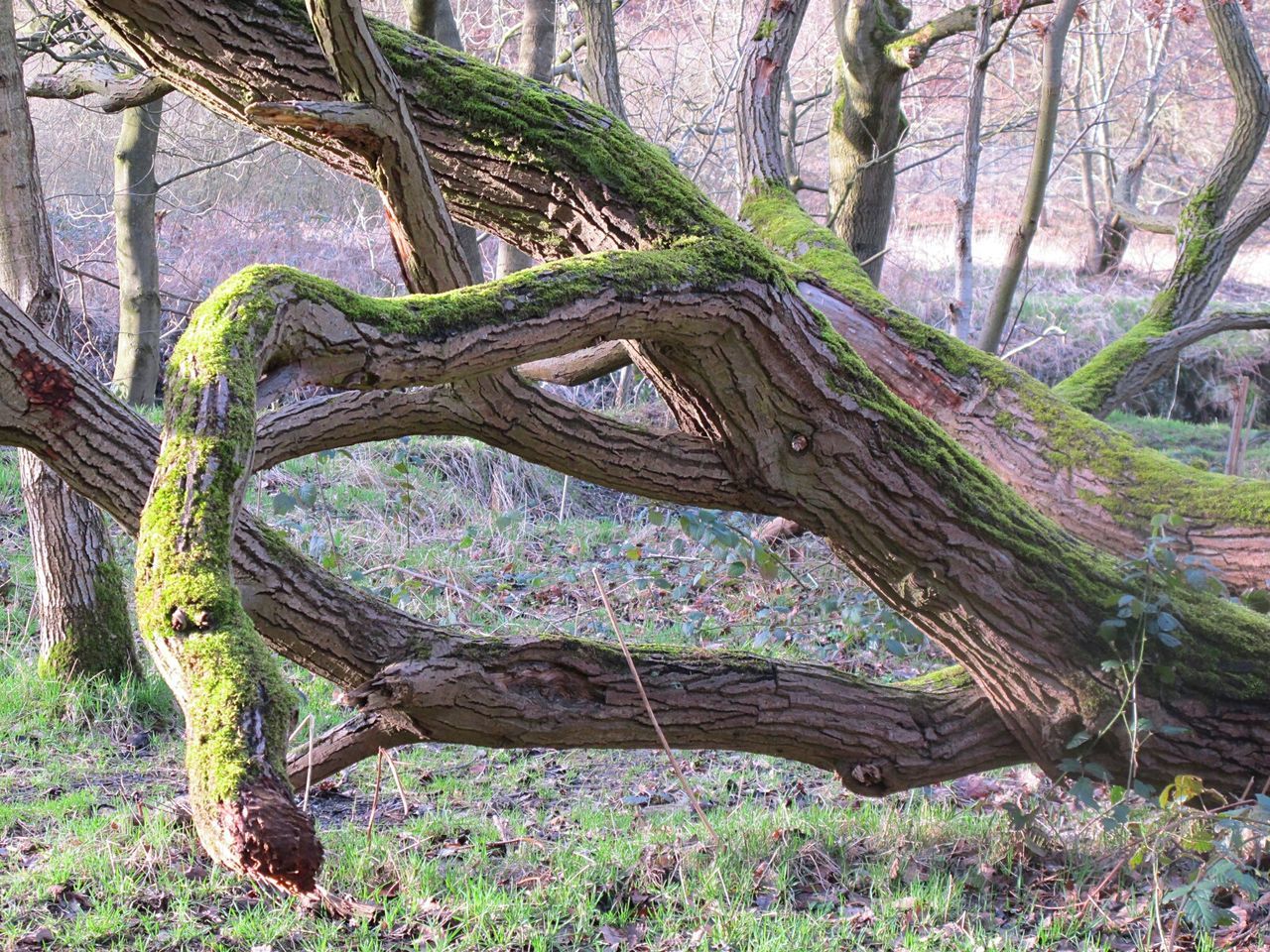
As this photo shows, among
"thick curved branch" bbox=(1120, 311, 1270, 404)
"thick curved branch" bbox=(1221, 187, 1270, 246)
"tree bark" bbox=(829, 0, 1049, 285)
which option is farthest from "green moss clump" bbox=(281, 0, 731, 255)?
"thick curved branch" bbox=(1221, 187, 1270, 246)

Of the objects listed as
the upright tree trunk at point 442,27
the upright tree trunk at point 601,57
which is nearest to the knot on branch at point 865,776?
the upright tree trunk at point 442,27

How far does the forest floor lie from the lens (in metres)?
3.23

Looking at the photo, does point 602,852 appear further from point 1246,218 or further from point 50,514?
point 1246,218

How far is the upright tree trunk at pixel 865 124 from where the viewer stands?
6121mm

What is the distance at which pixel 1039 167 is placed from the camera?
4.90 meters

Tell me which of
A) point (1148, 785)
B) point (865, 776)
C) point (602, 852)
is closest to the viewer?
point (1148, 785)

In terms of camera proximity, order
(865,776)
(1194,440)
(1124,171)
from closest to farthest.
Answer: (865,776), (1194,440), (1124,171)

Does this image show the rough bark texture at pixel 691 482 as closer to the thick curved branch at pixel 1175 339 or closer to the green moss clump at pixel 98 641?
the thick curved branch at pixel 1175 339

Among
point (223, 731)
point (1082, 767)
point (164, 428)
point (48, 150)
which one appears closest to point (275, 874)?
point (223, 731)

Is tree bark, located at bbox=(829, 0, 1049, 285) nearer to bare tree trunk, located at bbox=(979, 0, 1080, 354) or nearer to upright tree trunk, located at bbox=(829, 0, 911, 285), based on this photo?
upright tree trunk, located at bbox=(829, 0, 911, 285)

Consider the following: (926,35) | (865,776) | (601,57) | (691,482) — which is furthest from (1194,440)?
(691,482)

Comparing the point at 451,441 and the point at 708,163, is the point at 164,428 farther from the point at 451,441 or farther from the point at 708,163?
the point at 708,163

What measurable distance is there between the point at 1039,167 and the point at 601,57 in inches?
95.9

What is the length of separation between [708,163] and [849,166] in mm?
5399
